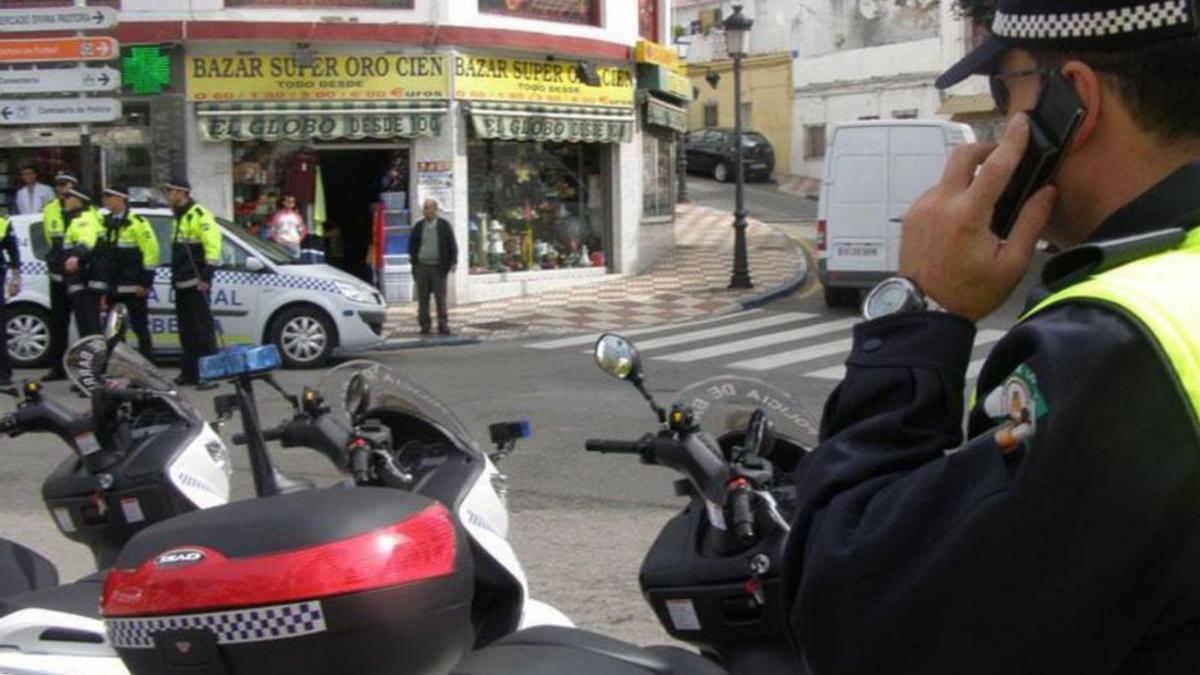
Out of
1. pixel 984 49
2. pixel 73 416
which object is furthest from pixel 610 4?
pixel 984 49

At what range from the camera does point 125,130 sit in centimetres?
1938

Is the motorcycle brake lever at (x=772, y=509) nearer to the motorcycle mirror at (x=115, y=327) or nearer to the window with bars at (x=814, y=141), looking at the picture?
the motorcycle mirror at (x=115, y=327)

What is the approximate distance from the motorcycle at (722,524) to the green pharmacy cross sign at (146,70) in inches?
660

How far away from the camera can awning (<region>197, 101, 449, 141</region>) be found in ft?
62.5

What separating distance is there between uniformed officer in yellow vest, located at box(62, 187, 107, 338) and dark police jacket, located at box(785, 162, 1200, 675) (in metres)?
12.8

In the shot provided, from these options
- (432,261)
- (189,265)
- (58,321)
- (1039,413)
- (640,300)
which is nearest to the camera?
(1039,413)

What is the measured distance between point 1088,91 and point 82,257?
42.5ft

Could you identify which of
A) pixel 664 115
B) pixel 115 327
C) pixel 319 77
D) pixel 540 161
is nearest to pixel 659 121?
pixel 664 115

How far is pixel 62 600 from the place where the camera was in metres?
3.54

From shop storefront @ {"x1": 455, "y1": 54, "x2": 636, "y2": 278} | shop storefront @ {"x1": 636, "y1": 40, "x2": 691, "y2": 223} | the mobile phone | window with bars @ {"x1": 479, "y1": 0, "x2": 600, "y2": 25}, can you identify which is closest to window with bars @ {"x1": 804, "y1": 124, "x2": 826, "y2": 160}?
shop storefront @ {"x1": 636, "y1": 40, "x2": 691, "y2": 223}

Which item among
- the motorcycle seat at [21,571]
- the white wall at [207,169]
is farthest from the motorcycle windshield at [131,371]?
the white wall at [207,169]

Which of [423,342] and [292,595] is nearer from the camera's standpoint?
[292,595]

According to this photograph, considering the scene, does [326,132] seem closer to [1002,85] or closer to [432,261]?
[432,261]

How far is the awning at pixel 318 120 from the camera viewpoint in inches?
750
